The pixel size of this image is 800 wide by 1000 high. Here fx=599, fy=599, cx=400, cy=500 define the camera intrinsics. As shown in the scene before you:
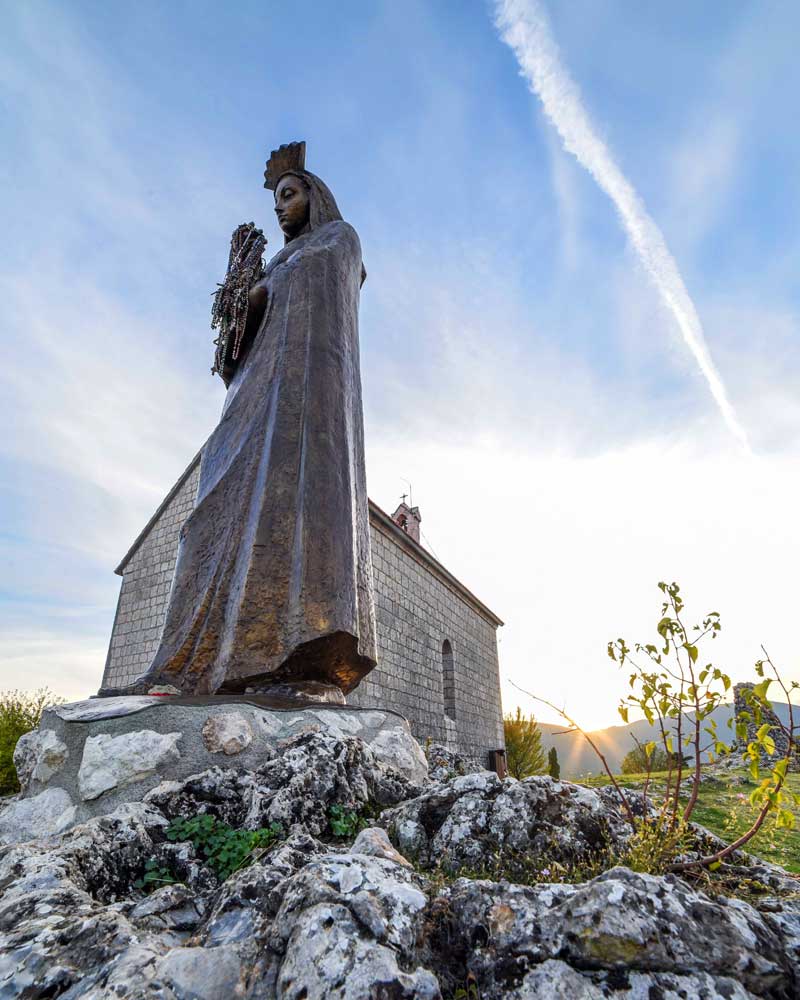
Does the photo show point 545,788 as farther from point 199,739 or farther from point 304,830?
point 199,739

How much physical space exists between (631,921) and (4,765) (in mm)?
7229

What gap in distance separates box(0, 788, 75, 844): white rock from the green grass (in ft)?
6.85

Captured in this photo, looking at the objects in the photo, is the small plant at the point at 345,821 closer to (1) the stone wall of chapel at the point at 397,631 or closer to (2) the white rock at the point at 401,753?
(2) the white rock at the point at 401,753

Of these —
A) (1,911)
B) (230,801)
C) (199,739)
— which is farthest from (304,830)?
(1,911)

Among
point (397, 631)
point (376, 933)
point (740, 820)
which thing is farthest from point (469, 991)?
point (397, 631)

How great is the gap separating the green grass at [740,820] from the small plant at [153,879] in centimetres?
146

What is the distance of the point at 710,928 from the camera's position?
3.35 ft

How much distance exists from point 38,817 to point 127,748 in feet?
1.21

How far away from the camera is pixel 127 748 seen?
213cm

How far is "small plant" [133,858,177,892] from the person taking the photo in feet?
5.07

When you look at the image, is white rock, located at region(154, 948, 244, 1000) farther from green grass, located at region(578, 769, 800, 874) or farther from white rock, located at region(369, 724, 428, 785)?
white rock, located at region(369, 724, 428, 785)

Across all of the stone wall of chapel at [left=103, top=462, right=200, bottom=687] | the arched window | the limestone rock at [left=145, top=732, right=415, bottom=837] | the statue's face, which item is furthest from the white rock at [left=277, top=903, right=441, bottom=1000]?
the arched window

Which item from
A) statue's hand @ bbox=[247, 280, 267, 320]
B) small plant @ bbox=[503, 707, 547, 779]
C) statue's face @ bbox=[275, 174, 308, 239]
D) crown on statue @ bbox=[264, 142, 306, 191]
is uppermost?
crown on statue @ bbox=[264, 142, 306, 191]

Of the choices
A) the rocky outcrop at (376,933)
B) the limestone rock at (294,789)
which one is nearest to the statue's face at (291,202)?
the limestone rock at (294,789)
